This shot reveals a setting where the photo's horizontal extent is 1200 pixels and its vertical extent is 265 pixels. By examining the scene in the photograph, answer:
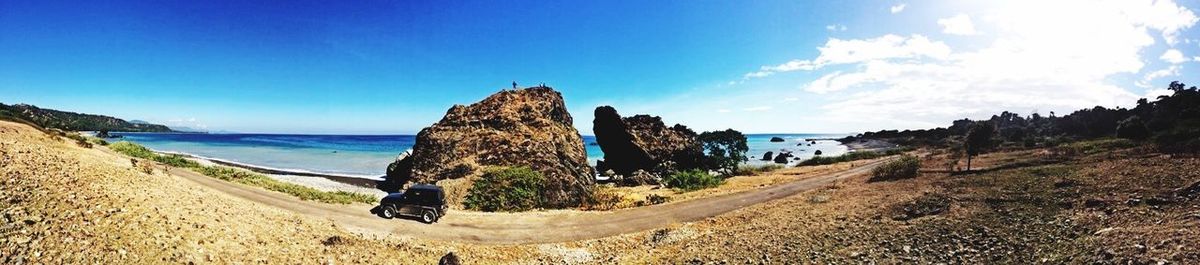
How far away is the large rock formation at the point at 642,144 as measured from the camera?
6072cm

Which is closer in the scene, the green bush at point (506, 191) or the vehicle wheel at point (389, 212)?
the vehicle wheel at point (389, 212)

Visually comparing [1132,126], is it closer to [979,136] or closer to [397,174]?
[979,136]

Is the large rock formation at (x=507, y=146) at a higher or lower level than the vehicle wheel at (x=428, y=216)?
higher

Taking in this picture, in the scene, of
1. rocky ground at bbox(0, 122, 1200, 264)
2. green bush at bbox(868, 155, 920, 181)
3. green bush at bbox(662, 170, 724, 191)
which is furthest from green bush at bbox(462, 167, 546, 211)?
green bush at bbox(868, 155, 920, 181)

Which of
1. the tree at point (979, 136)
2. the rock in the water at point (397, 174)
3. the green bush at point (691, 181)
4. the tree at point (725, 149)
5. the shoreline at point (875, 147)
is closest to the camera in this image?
the tree at point (979, 136)

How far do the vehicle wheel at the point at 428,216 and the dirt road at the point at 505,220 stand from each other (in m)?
0.34

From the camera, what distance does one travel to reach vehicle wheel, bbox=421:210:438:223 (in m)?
22.0

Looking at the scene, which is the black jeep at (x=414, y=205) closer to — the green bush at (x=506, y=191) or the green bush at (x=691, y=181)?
the green bush at (x=506, y=191)

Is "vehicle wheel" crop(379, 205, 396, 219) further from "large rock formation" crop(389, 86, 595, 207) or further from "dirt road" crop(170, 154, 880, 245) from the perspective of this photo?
"large rock formation" crop(389, 86, 595, 207)

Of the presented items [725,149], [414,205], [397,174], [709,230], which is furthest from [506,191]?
[725,149]

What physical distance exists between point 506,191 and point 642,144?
1360 inches

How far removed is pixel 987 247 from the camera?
12.9 metres

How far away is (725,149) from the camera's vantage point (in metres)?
62.0

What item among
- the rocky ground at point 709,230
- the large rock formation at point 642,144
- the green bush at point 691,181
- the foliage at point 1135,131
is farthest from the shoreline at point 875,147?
the rocky ground at point 709,230
